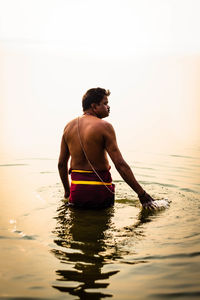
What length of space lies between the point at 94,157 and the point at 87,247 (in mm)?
1412

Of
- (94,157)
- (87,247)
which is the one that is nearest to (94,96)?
(94,157)

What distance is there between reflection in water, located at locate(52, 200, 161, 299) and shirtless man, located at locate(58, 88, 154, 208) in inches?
6.9

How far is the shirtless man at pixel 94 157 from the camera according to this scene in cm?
459

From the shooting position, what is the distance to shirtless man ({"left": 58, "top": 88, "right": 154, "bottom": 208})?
459 cm

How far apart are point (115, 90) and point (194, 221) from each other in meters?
43.3

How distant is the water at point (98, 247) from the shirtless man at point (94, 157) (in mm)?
185

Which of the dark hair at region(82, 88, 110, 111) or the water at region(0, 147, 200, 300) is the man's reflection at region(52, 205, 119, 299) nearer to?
the water at region(0, 147, 200, 300)

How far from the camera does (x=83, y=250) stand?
3.39 m

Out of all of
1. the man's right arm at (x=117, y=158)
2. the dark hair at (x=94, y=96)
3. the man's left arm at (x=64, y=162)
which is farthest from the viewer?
the man's left arm at (x=64, y=162)

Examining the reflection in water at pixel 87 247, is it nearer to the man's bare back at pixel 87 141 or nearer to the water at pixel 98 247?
the water at pixel 98 247

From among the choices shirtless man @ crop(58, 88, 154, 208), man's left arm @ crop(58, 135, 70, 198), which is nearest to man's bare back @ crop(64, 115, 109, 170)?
shirtless man @ crop(58, 88, 154, 208)

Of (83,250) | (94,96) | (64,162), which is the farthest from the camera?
(64,162)

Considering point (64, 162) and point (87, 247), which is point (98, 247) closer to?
point (87, 247)

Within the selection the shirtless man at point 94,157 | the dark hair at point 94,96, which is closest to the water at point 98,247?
the shirtless man at point 94,157
